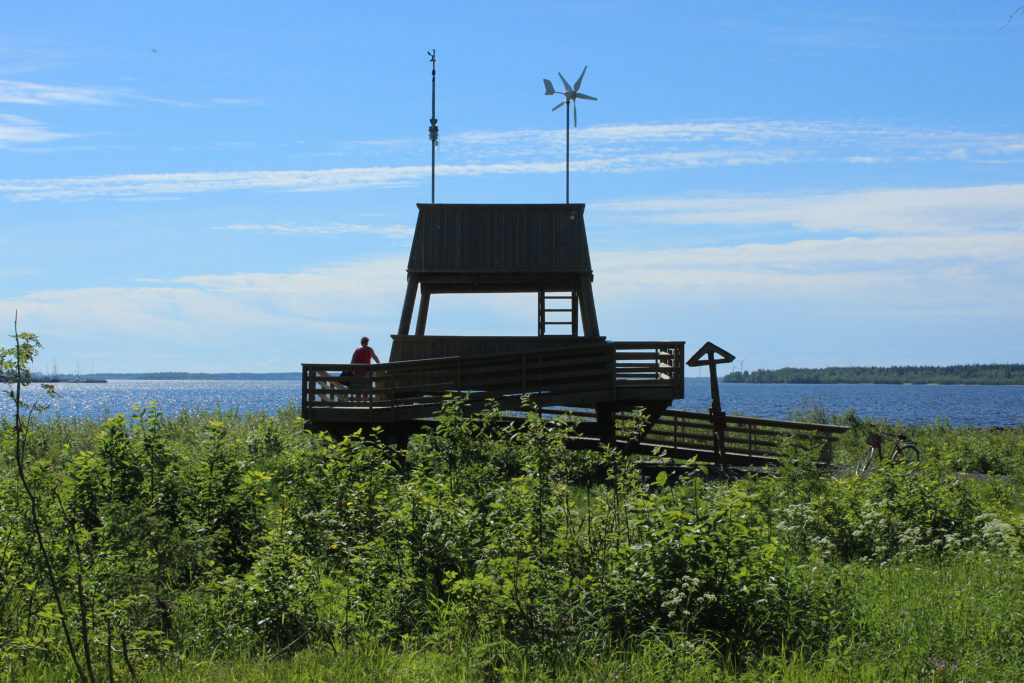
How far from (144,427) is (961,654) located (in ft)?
26.6

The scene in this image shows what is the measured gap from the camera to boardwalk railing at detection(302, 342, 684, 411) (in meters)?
18.5

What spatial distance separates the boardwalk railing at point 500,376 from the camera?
60.5ft

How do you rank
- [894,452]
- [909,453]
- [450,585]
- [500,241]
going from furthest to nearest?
[500,241], [909,453], [894,452], [450,585]

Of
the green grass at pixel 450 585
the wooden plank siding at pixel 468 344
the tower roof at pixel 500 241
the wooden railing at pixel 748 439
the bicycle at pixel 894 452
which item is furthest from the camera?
the tower roof at pixel 500 241

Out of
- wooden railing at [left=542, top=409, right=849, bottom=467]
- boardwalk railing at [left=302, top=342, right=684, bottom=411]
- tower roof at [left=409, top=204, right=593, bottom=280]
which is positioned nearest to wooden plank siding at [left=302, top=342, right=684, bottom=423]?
boardwalk railing at [left=302, top=342, right=684, bottom=411]

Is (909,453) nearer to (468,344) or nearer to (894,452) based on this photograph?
(894,452)

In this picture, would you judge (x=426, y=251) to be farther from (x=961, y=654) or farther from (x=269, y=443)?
(x=961, y=654)

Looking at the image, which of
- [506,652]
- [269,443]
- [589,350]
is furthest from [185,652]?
[589,350]

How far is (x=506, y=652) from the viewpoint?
21.5ft

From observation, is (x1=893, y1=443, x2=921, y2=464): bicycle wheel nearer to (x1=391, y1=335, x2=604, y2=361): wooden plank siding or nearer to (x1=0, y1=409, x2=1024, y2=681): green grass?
(x1=391, y1=335, x2=604, y2=361): wooden plank siding

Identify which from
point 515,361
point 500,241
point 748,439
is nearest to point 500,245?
point 500,241

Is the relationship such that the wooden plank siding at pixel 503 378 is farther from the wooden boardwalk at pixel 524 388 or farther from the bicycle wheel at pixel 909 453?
the bicycle wheel at pixel 909 453

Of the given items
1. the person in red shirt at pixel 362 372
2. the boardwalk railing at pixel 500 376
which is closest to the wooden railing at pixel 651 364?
the boardwalk railing at pixel 500 376

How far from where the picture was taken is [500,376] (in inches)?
757
